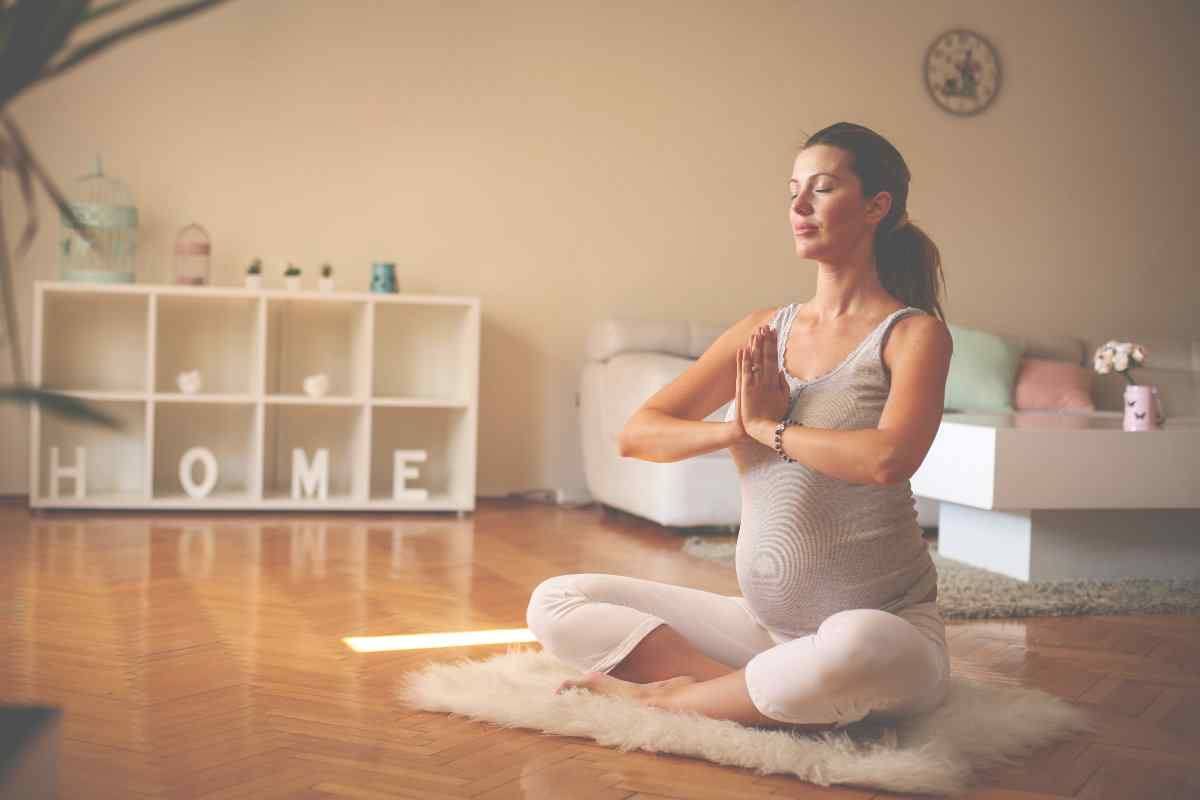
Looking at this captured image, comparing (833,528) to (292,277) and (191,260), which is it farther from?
(191,260)

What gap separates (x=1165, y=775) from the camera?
179 cm

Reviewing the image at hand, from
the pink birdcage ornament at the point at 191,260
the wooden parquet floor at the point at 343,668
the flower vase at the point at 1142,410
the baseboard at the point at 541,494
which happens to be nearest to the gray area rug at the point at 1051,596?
the wooden parquet floor at the point at 343,668

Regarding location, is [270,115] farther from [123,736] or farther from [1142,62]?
[1142,62]

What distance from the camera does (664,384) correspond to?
13.8 ft

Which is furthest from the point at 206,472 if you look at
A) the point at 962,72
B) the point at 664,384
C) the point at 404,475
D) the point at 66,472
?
the point at 962,72

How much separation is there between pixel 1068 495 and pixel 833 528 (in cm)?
167

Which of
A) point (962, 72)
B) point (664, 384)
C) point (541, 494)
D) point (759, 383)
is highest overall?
point (962, 72)

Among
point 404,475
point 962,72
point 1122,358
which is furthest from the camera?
point 962,72

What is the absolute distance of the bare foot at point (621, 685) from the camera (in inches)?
76.4

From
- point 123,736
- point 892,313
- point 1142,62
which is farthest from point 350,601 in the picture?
point 1142,62

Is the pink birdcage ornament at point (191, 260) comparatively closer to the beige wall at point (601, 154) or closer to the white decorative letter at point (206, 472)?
the beige wall at point (601, 154)

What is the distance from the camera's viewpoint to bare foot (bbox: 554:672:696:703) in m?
1.94

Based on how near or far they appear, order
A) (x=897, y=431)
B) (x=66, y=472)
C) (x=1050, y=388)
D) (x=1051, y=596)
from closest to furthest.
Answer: (x=897, y=431) → (x=1051, y=596) → (x=66, y=472) → (x=1050, y=388)

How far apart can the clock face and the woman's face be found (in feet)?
13.5
